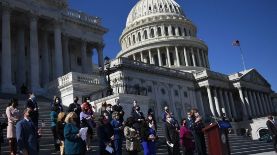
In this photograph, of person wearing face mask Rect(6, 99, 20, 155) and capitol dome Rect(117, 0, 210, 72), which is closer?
person wearing face mask Rect(6, 99, 20, 155)

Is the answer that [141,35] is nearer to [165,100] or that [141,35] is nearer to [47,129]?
[165,100]

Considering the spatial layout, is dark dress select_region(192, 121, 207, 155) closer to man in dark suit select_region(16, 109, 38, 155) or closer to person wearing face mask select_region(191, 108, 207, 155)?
person wearing face mask select_region(191, 108, 207, 155)

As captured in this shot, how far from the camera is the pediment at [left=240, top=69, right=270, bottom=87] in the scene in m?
79.4

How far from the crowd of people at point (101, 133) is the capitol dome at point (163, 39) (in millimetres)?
66932

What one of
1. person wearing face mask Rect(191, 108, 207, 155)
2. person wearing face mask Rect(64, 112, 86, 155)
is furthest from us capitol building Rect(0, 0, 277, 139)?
person wearing face mask Rect(64, 112, 86, 155)

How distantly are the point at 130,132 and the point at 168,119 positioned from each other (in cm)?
323

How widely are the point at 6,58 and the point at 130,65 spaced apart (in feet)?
86.0

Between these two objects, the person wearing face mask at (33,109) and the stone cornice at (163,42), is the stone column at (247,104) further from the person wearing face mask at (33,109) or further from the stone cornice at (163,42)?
the person wearing face mask at (33,109)

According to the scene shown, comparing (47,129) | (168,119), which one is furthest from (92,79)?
(168,119)

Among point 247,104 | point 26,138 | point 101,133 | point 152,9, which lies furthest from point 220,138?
point 152,9

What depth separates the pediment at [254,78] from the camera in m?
79.4

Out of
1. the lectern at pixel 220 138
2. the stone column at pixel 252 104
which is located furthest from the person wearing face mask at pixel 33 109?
the stone column at pixel 252 104

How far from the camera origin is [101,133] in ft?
38.7

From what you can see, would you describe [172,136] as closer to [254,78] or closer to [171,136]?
[171,136]
